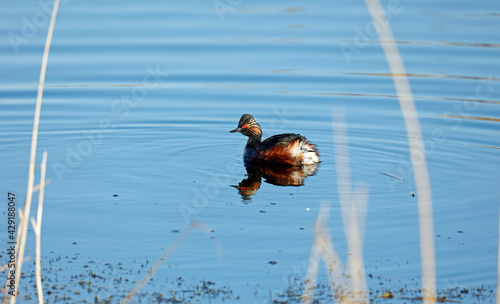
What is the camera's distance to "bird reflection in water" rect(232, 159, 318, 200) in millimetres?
9258

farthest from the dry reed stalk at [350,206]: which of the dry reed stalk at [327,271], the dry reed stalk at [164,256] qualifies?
the dry reed stalk at [164,256]

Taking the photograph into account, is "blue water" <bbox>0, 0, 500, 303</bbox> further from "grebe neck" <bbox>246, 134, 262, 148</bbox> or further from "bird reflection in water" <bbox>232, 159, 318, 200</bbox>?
"grebe neck" <bbox>246, 134, 262, 148</bbox>

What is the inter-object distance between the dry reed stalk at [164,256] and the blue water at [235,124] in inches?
2.7

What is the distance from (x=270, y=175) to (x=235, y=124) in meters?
2.37

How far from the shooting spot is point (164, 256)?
6918 millimetres

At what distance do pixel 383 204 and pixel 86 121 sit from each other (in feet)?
18.4

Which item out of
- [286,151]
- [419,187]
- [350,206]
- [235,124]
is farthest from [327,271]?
[235,124]

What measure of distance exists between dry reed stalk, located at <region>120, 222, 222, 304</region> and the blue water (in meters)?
0.07

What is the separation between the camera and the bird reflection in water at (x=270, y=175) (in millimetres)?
9258

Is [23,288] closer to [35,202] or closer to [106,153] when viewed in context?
[35,202]

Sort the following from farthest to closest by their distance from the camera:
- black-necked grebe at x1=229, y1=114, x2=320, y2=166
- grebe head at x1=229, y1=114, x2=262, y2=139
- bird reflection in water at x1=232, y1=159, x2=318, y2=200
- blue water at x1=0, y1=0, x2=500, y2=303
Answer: grebe head at x1=229, y1=114, x2=262, y2=139 < black-necked grebe at x1=229, y1=114, x2=320, y2=166 < bird reflection in water at x1=232, y1=159, x2=318, y2=200 < blue water at x1=0, y1=0, x2=500, y2=303

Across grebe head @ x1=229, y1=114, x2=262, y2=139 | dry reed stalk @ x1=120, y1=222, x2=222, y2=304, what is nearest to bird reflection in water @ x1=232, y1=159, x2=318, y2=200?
grebe head @ x1=229, y1=114, x2=262, y2=139

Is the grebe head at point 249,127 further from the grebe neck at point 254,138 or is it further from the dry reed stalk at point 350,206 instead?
the dry reed stalk at point 350,206

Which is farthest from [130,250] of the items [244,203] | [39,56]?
[39,56]
